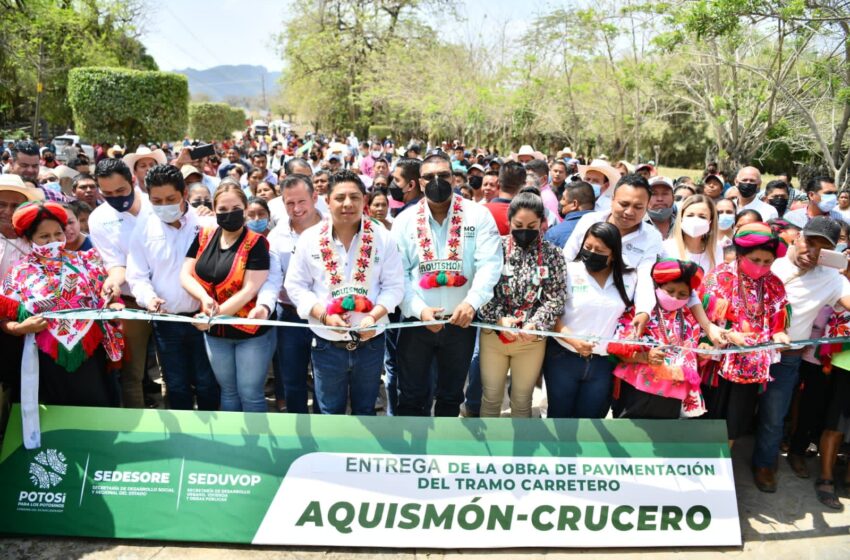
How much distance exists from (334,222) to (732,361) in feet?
9.00

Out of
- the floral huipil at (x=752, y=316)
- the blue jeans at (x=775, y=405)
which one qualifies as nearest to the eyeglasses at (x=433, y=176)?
the floral huipil at (x=752, y=316)

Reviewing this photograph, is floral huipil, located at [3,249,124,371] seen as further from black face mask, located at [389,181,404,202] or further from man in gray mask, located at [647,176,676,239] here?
man in gray mask, located at [647,176,676,239]

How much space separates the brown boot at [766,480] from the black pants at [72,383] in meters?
4.55

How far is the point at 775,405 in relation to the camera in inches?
154

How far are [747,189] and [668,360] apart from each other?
446cm

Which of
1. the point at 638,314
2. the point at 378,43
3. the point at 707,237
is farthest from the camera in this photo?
the point at 378,43

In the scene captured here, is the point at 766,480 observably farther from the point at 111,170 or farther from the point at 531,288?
the point at 111,170

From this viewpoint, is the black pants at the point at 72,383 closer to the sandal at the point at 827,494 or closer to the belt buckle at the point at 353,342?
the belt buckle at the point at 353,342

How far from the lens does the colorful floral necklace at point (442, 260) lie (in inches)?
140

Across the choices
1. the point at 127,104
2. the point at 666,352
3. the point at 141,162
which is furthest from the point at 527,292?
the point at 127,104

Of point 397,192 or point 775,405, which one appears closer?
Result: point 775,405

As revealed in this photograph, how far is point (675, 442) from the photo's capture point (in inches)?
138

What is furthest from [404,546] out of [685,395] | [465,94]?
[465,94]

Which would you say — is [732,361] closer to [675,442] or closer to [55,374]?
[675,442]
